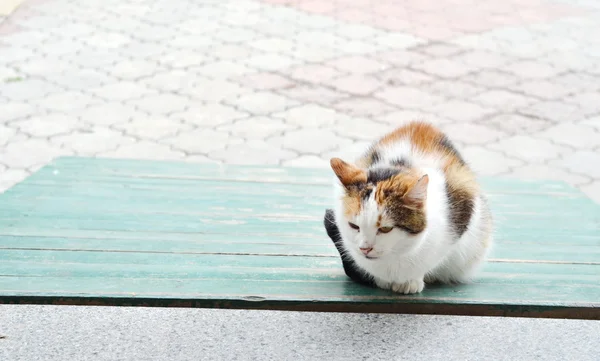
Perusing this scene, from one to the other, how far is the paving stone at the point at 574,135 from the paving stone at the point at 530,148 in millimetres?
79

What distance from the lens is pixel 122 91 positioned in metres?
4.59

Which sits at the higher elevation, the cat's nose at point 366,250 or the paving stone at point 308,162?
the cat's nose at point 366,250

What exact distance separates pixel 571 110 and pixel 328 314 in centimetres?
319

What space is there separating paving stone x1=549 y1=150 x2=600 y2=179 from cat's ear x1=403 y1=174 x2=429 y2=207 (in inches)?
97.6

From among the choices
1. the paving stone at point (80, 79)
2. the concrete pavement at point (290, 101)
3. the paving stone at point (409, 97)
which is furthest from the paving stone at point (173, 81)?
the paving stone at point (409, 97)

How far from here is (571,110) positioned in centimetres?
454

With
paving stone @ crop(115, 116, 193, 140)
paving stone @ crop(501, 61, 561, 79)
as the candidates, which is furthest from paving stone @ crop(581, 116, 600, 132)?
paving stone @ crop(115, 116, 193, 140)

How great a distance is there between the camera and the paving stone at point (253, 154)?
3.82 m

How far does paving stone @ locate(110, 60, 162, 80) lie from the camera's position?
482cm

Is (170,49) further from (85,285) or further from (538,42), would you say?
(85,285)

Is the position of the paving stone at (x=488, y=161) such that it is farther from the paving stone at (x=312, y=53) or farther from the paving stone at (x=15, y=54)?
the paving stone at (x=15, y=54)

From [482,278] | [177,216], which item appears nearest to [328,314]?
[482,278]

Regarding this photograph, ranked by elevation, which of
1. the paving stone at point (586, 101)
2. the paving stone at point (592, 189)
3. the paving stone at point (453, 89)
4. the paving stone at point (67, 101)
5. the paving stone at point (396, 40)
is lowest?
the paving stone at point (67, 101)

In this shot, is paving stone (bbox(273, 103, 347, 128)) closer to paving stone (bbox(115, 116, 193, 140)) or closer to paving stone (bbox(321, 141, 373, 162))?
paving stone (bbox(321, 141, 373, 162))
